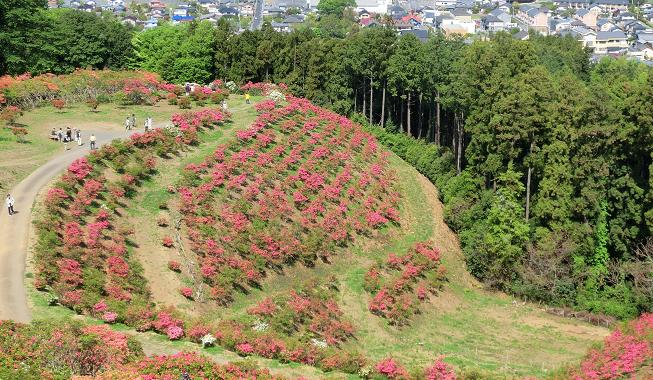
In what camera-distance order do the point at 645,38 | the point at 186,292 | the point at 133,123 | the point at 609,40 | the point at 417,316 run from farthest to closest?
the point at 609,40 < the point at 645,38 < the point at 133,123 < the point at 417,316 < the point at 186,292

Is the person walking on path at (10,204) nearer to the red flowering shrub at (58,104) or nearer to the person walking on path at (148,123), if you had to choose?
the person walking on path at (148,123)

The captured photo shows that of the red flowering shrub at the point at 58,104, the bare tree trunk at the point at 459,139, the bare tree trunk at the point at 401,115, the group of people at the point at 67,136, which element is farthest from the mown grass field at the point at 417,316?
the bare tree trunk at the point at 401,115

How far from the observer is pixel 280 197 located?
52812 millimetres

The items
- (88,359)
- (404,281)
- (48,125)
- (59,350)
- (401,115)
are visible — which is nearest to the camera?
(59,350)

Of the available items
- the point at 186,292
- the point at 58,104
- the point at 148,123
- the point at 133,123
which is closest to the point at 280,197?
the point at 148,123

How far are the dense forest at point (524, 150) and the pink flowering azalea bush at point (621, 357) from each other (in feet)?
46.0

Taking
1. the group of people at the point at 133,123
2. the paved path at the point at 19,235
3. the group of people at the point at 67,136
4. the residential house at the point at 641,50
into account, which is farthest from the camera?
the residential house at the point at 641,50

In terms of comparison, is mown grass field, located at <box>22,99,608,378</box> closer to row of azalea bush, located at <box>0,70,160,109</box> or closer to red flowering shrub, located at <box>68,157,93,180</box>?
red flowering shrub, located at <box>68,157,93,180</box>

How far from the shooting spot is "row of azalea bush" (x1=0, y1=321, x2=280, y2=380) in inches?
1040

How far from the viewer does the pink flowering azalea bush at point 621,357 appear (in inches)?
1240

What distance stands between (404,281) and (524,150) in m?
14.7

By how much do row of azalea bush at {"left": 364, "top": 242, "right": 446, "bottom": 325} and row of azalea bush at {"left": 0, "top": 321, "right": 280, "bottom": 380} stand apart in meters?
17.5

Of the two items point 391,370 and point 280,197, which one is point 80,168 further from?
point 391,370

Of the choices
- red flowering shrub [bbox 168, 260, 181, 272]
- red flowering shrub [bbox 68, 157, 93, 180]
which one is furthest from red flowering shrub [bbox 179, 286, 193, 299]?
red flowering shrub [bbox 68, 157, 93, 180]
